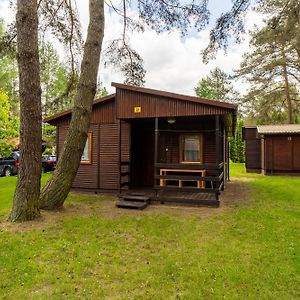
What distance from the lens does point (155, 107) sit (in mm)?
8445

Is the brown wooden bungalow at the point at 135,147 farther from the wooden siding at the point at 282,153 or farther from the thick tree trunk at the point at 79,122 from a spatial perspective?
the wooden siding at the point at 282,153

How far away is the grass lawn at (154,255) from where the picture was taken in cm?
356

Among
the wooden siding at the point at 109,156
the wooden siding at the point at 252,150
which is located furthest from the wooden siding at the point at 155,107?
the wooden siding at the point at 252,150

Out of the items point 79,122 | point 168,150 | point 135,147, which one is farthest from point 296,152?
point 79,122

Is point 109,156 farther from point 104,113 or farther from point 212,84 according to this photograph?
point 212,84

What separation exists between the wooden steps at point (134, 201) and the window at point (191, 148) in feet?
8.31

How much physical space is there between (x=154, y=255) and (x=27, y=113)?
386 cm

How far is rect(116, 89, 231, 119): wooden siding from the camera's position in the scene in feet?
26.3

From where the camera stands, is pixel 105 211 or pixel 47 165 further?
pixel 47 165

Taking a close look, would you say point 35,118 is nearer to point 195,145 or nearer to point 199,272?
point 199,272

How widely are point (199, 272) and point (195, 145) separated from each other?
21.2 feet

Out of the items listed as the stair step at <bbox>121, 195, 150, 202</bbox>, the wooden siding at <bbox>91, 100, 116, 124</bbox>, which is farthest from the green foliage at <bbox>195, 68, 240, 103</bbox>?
the stair step at <bbox>121, 195, 150, 202</bbox>

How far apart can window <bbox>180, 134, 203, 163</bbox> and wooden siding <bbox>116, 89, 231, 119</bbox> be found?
2091 mm

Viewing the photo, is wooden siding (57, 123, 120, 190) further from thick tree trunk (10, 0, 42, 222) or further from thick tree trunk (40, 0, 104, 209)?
thick tree trunk (10, 0, 42, 222)
